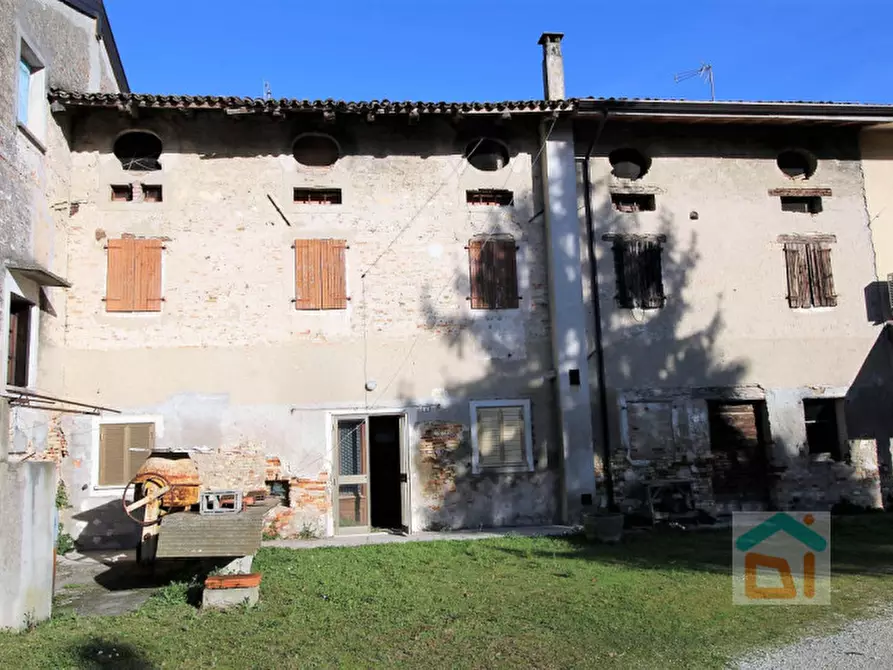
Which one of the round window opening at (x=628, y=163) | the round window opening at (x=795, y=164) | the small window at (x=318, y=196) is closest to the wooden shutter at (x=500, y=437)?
the small window at (x=318, y=196)

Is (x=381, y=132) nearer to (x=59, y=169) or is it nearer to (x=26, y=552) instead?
(x=59, y=169)

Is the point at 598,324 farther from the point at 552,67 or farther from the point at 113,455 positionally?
the point at 113,455

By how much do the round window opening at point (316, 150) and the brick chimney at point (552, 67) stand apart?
423 cm

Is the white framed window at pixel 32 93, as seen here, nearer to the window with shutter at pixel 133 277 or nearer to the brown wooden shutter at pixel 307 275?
the window with shutter at pixel 133 277

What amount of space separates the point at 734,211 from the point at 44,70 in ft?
40.7

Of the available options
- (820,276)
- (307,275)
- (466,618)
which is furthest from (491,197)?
(466,618)

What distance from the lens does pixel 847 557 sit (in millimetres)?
9242

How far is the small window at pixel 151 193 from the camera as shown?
41.1 feet

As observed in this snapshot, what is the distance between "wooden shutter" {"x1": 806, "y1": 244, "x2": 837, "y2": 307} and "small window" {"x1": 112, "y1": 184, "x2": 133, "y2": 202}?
41.9 ft

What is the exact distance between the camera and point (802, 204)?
1412 cm

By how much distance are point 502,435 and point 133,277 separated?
275 inches

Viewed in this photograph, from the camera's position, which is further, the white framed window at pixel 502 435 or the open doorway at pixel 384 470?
the open doorway at pixel 384 470

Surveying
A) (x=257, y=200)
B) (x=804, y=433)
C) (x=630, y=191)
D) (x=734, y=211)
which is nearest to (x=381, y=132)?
(x=257, y=200)

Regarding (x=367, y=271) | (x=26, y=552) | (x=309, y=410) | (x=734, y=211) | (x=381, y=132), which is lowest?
(x=26, y=552)
